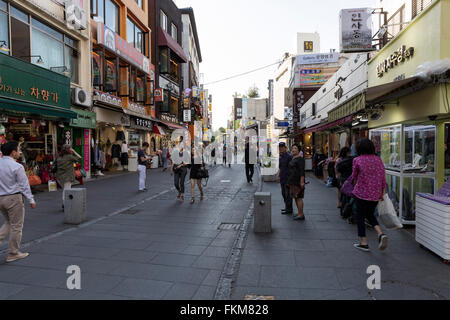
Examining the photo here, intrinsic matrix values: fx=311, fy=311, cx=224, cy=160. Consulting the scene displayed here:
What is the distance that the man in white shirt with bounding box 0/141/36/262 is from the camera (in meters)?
4.59

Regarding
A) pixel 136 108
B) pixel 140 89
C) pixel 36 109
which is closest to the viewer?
pixel 36 109

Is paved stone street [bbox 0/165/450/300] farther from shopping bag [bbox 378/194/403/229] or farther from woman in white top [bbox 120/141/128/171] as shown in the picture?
woman in white top [bbox 120/141/128/171]

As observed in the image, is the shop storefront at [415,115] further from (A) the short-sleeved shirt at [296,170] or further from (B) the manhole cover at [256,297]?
(B) the manhole cover at [256,297]

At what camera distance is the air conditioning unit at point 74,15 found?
1433cm

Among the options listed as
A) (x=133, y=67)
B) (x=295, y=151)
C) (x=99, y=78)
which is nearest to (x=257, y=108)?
(x=133, y=67)

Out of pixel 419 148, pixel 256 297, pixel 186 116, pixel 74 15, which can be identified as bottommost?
pixel 256 297

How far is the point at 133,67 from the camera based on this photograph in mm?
22188

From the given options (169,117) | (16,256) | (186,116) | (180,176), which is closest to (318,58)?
(186,116)

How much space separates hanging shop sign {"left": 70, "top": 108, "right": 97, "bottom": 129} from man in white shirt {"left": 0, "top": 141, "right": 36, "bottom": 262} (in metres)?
10.4

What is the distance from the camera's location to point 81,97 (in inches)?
597

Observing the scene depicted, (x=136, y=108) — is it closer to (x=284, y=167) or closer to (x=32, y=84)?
(x=32, y=84)

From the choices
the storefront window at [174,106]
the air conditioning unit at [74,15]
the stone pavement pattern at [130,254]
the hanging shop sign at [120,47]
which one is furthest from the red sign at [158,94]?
the stone pavement pattern at [130,254]

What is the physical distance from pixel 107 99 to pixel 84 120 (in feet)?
8.89
